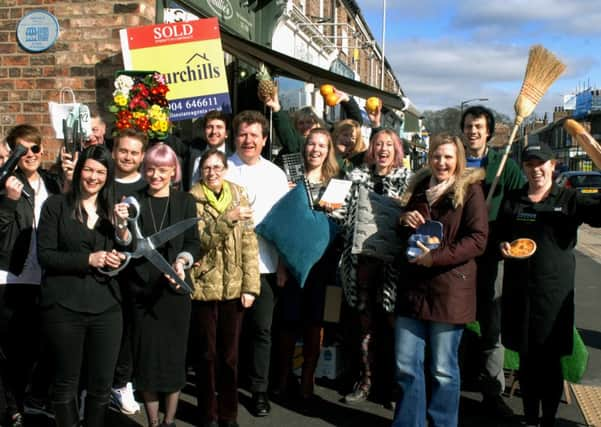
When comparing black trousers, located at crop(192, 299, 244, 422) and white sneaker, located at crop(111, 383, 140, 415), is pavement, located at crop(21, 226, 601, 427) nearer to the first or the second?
white sneaker, located at crop(111, 383, 140, 415)

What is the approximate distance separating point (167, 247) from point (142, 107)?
1.64m

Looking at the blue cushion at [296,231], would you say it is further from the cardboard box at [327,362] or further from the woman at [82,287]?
the woman at [82,287]

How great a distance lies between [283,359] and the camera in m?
4.83

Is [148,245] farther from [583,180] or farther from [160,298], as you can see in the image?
[583,180]

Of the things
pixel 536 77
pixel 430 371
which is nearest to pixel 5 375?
pixel 430 371

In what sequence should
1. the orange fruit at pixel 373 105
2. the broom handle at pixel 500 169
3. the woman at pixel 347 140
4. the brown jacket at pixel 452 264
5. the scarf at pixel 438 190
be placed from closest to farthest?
the brown jacket at pixel 452 264, the scarf at pixel 438 190, the broom handle at pixel 500 169, the woman at pixel 347 140, the orange fruit at pixel 373 105

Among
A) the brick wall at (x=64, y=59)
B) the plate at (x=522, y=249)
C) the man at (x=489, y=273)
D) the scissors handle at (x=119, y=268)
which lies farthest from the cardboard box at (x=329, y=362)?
the brick wall at (x=64, y=59)

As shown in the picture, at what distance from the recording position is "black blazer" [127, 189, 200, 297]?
12.2ft

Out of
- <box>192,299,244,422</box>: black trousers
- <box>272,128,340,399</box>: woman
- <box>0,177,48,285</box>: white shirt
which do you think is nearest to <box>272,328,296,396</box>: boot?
<box>272,128,340,399</box>: woman

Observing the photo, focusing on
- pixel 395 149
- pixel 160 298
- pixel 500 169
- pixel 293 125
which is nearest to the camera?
pixel 160 298

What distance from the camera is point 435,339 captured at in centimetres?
374

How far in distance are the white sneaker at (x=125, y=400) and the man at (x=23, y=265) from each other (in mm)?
471

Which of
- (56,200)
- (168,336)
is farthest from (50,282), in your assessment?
(168,336)

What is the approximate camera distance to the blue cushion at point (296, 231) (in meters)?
4.46
